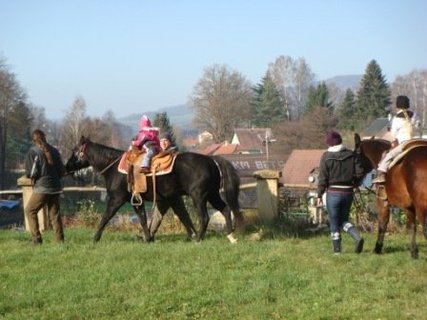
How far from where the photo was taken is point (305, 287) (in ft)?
24.0

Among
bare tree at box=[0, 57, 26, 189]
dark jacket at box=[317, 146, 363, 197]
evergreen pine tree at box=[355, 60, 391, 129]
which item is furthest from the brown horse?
evergreen pine tree at box=[355, 60, 391, 129]

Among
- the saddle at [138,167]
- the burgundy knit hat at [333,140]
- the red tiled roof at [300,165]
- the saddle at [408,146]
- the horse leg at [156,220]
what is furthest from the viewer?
the red tiled roof at [300,165]

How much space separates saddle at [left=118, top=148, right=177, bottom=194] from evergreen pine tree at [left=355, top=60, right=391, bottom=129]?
291ft

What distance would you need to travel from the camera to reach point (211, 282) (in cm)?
760

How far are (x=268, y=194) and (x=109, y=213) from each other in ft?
12.1

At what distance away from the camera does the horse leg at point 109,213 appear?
11359 mm

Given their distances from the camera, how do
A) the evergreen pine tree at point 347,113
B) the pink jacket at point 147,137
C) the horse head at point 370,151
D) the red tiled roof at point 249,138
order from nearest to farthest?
the horse head at point 370,151
the pink jacket at point 147,137
the evergreen pine tree at point 347,113
the red tiled roof at point 249,138

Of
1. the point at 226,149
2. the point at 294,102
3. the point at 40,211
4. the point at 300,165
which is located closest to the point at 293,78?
the point at 294,102

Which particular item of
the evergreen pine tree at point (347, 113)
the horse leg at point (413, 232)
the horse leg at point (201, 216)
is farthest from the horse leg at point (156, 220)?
the evergreen pine tree at point (347, 113)

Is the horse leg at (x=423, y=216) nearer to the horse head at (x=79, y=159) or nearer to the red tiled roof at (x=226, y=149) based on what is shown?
the horse head at (x=79, y=159)

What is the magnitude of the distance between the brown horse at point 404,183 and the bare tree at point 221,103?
308 feet

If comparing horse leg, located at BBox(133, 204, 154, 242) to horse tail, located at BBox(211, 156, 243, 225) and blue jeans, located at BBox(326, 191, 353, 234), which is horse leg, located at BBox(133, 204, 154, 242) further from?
blue jeans, located at BBox(326, 191, 353, 234)

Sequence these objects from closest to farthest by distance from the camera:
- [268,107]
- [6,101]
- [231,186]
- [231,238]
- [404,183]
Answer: [404,183] < [231,238] < [231,186] < [6,101] < [268,107]

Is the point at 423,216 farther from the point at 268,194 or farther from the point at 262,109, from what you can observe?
the point at 262,109
